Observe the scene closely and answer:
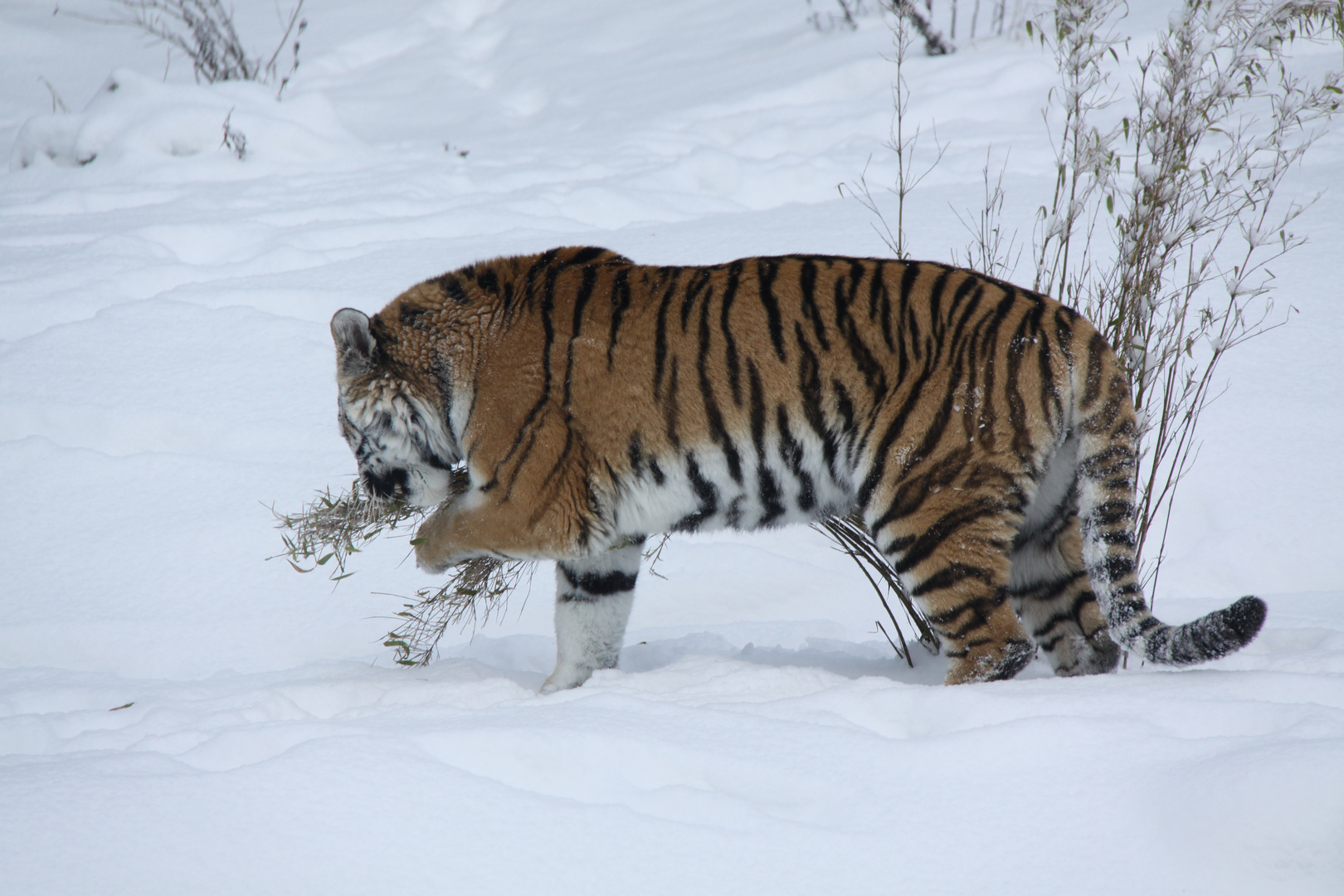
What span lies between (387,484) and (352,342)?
45 cm

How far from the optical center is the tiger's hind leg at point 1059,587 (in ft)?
9.04

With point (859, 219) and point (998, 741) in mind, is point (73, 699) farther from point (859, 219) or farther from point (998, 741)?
Answer: point (859, 219)

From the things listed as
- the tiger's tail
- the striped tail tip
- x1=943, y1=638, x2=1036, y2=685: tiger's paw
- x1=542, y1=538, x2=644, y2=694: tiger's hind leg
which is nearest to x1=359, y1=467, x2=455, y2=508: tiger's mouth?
x1=542, y1=538, x2=644, y2=694: tiger's hind leg

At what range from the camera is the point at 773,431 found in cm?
276

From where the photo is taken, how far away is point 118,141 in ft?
25.9

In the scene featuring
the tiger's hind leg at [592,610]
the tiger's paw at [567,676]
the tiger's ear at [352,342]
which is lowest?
the tiger's paw at [567,676]

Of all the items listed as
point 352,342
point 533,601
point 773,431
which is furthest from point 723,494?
point 533,601

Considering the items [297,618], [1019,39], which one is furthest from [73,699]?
[1019,39]

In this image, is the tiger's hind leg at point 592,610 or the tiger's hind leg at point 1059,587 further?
the tiger's hind leg at point 592,610

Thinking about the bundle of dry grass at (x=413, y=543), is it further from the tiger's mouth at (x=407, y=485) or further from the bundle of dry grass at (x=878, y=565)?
the bundle of dry grass at (x=878, y=565)

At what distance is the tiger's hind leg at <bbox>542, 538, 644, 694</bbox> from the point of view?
3154 millimetres

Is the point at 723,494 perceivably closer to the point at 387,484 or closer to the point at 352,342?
the point at 387,484

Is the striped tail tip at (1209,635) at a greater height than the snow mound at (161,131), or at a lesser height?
lesser

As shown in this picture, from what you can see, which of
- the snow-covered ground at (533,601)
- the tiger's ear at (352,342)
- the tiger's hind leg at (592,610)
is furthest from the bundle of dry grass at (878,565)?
the tiger's ear at (352,342)
